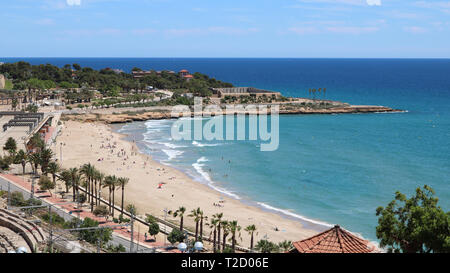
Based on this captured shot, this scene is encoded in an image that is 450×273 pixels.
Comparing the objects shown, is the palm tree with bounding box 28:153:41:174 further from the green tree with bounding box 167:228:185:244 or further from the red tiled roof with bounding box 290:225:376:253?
the red tiled roof with bounding box 290:225:376:253

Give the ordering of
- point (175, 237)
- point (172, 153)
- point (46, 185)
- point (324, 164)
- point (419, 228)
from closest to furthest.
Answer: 1. point (419, 228)
2. point (175, 237)
3. point (46, 185)
4. point (324, 164)
5. point (172, 153)

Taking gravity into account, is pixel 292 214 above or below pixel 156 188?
below

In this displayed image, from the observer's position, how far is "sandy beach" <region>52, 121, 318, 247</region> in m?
33.8

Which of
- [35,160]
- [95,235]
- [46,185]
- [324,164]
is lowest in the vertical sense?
[324,164]

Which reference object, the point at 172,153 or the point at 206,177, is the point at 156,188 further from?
the point at 172,153

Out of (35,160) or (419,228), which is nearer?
(419,228)

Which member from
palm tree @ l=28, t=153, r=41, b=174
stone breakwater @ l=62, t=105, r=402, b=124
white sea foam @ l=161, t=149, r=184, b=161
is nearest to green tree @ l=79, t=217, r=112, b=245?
palm tree @ l=28, t=153, r=41, b=174

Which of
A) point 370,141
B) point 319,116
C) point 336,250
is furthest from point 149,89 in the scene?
point 336,250

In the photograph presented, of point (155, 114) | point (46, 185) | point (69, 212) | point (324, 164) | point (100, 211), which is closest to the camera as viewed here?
point (69, 212)

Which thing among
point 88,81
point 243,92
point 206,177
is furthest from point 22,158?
point 88,81

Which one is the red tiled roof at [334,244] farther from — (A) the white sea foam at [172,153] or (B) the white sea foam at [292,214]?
(A) the white sea foam at [172,153]

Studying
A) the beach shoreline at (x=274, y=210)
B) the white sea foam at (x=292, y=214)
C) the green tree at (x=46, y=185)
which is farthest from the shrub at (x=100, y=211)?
the white sea foam at (x=292, y=214)

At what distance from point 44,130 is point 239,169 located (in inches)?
1162

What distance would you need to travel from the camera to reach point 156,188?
43.1 m
